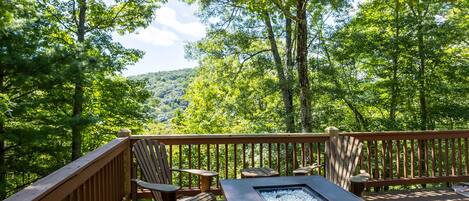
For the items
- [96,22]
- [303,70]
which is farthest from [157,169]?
[96,22]

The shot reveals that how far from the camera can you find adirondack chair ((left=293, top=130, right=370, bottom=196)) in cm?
388

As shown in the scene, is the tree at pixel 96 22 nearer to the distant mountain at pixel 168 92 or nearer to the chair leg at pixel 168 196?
the distant mountain at pixel 168 92

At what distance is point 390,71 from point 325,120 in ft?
7.17

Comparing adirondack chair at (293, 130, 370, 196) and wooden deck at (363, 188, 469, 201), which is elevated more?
adirondack chair at (293, 130, 370, 196)

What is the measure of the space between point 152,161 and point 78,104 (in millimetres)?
6747

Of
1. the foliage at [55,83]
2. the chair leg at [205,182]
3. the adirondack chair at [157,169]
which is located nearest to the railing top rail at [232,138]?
the adirondack chair at [157,169]

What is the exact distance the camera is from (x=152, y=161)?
3869 millimetres

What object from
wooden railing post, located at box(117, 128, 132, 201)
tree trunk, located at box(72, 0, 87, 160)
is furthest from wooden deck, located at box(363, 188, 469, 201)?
tree trunk, located at box(72, 0, 87, 160)

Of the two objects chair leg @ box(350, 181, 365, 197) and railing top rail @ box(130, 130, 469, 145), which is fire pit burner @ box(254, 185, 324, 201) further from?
railing top rail @ box(130, 130, 469, 145)

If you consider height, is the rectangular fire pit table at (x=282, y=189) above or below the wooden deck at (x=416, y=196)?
above

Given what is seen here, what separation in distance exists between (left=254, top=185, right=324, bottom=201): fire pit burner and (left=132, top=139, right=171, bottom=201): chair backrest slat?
1.26m

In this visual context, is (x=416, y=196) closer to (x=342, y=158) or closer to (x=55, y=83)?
(x=342, y=158)

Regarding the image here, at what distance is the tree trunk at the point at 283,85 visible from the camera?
29.3ft

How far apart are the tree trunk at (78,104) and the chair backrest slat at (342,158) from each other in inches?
239
